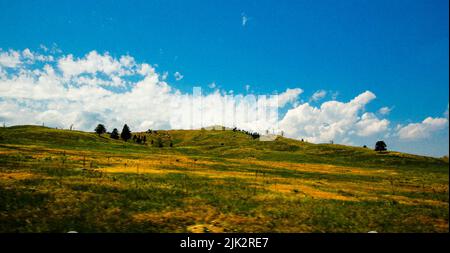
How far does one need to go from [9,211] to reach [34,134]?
16203 cm

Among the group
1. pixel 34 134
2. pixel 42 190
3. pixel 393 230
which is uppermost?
pixel 34 134

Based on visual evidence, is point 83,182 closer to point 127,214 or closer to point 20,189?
point 20,189

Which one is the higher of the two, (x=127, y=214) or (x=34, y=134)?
(x=34, y=134)

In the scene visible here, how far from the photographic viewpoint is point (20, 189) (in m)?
26.7

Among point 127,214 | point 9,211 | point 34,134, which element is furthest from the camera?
point 34,134

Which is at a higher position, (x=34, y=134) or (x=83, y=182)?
(x=34, y=134)
